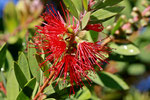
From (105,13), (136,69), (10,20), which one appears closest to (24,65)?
(105,13)

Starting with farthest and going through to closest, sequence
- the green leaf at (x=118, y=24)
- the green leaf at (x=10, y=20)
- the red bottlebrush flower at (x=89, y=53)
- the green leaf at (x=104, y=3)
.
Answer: the green leaf at (x=10, y=20) → the green leaf at (x=118, y=24) → the red bottlebrush flower at (x=89, y=53) → the green leaf at (x=104, y=3)

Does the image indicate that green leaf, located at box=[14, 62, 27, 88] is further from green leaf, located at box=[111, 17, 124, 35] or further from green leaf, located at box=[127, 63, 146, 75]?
green leaf, located at box=[127, 63, 146, 75]

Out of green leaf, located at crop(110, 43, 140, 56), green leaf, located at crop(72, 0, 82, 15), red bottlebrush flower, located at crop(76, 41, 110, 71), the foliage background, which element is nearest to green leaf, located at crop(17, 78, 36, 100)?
the foliage background

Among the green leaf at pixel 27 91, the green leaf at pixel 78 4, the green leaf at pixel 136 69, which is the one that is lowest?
the green leaf at pixel 136 69

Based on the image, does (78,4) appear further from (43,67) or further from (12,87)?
(12,87)

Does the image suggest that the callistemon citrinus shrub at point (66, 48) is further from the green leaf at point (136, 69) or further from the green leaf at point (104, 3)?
the green leaf at point (136, 69)

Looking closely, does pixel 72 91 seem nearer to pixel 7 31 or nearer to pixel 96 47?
pixel 96 47

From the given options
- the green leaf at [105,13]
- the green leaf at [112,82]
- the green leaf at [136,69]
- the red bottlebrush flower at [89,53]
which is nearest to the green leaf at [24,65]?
the red bottlebrush flower at [89,53]
